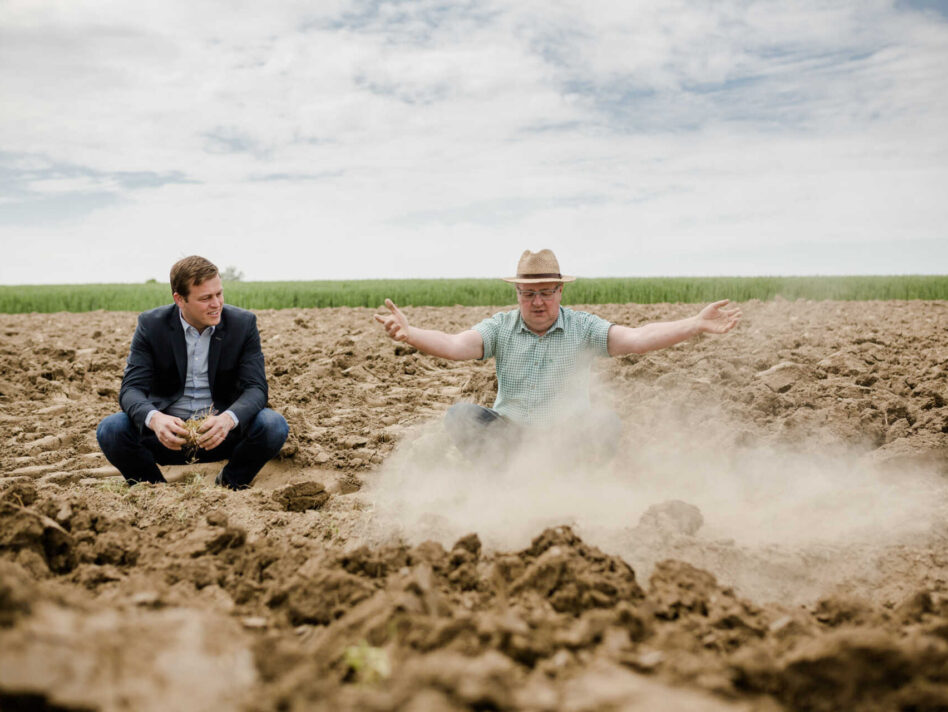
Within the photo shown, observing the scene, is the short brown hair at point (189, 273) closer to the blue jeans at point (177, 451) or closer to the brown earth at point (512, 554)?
the blue jeans at point (177, 451)

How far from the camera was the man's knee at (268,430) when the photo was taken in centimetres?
519

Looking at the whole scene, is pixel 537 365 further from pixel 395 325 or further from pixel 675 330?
pixel 395 325

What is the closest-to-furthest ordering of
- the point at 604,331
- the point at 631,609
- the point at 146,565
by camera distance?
the point at 631,609
the point at 146,565
the point at 604,331

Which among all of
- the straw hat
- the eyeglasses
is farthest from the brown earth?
the straw hat

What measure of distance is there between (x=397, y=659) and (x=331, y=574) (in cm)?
84

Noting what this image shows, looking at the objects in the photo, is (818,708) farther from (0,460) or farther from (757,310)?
(757,310)

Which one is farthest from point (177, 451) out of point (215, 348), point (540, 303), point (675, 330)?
point (675, 330)

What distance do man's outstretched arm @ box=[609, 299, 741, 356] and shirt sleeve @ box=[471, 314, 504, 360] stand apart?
741mm

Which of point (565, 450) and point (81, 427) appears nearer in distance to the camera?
point (565, 450)

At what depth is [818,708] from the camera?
204 cm

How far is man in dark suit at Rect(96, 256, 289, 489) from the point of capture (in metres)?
4.96

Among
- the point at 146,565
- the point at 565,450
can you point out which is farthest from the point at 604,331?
the point at 146,565

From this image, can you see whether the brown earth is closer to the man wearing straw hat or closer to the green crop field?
the man wearing straw hat

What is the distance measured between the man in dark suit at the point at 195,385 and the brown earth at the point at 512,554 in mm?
295
